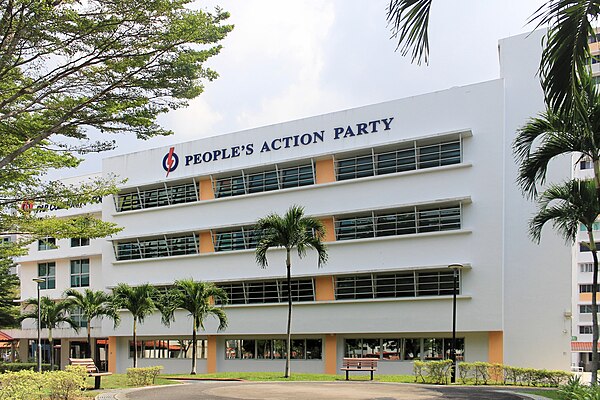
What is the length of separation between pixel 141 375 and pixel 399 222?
16177 mm

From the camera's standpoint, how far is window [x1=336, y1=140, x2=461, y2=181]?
33250 millimetres

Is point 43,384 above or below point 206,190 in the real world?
below

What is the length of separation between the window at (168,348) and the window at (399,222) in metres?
11.9

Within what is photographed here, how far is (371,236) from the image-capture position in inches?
1383

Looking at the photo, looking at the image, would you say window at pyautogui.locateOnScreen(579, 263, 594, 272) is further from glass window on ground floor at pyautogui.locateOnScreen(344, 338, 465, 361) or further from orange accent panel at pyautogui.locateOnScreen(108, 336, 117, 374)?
orange accent panel at pyautogui.locateOnScreen(108, 336, 117, 374)

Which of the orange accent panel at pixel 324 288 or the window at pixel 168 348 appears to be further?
the window at pixel 168 348

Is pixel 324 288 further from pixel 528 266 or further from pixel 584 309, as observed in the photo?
pixel 584 309

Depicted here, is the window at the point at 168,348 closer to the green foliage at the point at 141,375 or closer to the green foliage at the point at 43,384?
the green foliage at the point at 141,375

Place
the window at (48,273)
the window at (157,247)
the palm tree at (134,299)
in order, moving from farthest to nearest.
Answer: the window at (48,273) < the window at (157,247) < the palm tree at (134,299)

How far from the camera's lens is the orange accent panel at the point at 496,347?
31047 millimetres

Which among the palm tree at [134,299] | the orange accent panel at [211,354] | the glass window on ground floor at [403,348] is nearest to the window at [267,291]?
the orange accent panel at [211,354]

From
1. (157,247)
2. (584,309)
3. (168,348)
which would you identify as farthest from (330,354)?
(584,309)

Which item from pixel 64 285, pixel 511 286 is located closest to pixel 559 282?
pixel 511 286

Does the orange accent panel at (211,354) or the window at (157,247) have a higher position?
the window at (157,247)
